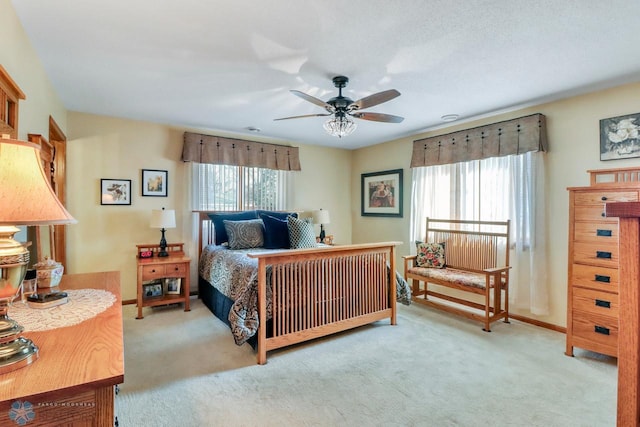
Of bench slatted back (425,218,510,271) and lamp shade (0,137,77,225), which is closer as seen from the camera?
lamp shade (0,137,77,225)

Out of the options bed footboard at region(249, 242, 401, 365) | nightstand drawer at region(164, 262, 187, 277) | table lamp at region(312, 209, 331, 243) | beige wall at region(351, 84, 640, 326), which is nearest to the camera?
bed footboard at region(249, 242, 401, 365)

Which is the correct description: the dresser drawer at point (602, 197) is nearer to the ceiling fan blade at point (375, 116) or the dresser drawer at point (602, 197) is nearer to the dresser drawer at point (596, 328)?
the dresser drawer at point (596, 328)

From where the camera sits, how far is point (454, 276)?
143 inches

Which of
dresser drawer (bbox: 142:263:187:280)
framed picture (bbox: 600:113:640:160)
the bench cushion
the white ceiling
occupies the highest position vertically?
the white ceiling

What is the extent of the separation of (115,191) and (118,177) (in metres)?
0.18

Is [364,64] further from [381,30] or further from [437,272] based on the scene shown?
[437,272]

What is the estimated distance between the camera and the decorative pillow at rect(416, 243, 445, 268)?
4082 mm

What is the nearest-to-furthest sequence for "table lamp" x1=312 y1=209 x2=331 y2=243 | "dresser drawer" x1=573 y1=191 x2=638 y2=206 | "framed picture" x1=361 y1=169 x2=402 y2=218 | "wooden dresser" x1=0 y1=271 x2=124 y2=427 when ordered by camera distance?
"wooden dresser" x1=0 y1=271 x2=124 y2=427, "dresser drawer" x1=573 y1=191 x2=638 y2=206, "framed picture" x1=361 y1=169 x2=402 y2=218, "table lamp" x1=312 y1=209 x2=331 y2=243

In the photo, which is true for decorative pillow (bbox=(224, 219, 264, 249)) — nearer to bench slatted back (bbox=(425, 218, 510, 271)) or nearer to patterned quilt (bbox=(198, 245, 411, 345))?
patterned quilt (bbox=(198, 245, 411, 345))

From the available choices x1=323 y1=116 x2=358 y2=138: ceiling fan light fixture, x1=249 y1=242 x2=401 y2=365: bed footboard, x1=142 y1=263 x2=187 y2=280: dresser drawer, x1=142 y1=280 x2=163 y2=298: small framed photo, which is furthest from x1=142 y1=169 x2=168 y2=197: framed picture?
x1=323 y1=116 x2=358 y2=138: ceiling fan light fixture

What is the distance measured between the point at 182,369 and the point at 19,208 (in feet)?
6.53

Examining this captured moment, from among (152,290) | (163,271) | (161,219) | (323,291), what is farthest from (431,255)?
(152,290)

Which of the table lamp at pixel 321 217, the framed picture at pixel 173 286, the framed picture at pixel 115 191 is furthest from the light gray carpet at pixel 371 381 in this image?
the table lamp at pixel 321 217

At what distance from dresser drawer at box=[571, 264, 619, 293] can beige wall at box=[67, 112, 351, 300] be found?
4.30 meters
